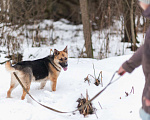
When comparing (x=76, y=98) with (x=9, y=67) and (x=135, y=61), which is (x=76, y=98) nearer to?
(x=9, y=67)

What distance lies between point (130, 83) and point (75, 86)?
118 centimetres

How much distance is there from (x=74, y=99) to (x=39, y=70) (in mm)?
1002

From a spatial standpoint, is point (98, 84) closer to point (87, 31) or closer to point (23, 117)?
point (23, 117)

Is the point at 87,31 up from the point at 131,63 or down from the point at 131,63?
up

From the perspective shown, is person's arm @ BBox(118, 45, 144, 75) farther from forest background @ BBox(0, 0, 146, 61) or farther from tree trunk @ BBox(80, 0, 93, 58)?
tree trunk @ BBox(80, 0, 93, 58)

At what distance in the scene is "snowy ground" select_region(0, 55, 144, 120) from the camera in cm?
372

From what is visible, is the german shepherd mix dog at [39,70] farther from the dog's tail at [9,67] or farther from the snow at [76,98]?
the snow at [76,98]

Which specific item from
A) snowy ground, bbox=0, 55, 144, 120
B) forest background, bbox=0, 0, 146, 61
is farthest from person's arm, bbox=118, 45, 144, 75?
forest background, bbox=0, 0, 146, 61

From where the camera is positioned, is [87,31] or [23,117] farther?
[87,31]

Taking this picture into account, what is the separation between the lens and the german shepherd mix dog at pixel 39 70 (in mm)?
4406

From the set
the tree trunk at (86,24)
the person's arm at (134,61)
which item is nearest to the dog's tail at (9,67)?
the person's arm at (134,61)

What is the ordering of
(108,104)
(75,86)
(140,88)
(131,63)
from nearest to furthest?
(131,63)
(108,104)
(140,88)
(75,86)

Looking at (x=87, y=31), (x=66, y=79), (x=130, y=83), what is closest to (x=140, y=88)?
(x=130, y=83)

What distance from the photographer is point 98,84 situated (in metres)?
4.88
